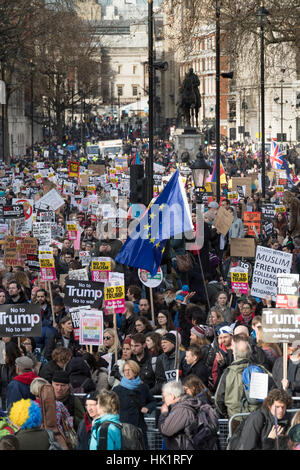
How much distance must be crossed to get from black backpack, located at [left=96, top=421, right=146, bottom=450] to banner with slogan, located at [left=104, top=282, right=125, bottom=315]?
4.38 metres

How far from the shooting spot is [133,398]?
884cm

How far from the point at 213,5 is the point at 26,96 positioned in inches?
2496

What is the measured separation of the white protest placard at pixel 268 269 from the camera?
13.3m

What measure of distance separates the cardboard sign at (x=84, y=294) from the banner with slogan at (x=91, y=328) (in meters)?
1.11

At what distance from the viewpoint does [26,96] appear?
86.9m

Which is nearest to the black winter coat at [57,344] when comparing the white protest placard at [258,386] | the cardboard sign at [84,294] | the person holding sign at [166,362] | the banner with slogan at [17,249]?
the cardboard sign at [84,294]

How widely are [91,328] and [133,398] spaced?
217 centimetres

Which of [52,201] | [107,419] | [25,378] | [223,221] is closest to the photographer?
[107,419]

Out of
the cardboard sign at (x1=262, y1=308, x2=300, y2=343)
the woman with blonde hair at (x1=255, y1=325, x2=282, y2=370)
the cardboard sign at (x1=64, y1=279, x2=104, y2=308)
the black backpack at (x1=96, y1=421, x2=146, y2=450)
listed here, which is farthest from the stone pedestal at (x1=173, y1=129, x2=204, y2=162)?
the black backpack at (x1=96, y1=421, x2=146, y2=450)

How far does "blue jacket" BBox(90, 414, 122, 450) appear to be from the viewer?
24.5 ft

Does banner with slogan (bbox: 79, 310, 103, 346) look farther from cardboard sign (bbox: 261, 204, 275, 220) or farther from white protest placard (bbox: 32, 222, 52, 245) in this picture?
cardboard sign (bbox: 261, 204, 275, 220)

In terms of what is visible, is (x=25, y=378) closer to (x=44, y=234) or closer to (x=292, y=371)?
(x=292, y=371)

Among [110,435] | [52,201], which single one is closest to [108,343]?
[110,435]

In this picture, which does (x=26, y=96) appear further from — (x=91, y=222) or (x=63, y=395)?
(x=63, y=395)
